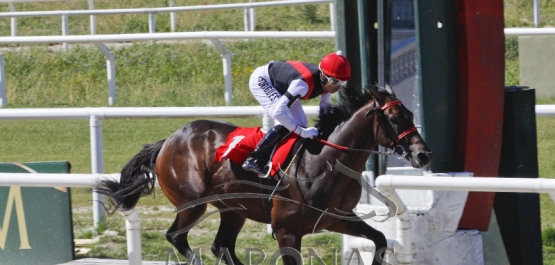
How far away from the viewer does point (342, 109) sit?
5102 millimetres

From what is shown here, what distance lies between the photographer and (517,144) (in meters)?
5.27

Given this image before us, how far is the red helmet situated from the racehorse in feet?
0.53

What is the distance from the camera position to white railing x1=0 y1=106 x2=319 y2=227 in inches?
236

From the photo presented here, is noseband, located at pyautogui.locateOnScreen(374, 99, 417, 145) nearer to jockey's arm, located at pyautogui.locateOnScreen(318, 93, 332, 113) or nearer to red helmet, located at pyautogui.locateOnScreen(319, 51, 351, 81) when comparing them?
red helmet, located at pyautogui.locateOnScreen(319, 51, 351, 81)

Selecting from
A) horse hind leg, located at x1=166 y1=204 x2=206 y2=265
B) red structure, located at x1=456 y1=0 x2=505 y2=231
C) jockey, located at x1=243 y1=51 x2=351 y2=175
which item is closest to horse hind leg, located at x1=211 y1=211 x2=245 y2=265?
horse hind leg, located at x1=166 y1=204 x2=206 y2=265

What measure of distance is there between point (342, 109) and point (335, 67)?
28cm

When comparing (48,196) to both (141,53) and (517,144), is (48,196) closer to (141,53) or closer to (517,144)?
(517,144)

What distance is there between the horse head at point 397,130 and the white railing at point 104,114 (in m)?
1.06

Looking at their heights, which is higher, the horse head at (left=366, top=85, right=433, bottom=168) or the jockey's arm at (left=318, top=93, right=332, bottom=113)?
the jockey's arm at (left=318, top=93, right=332, bottom=113)

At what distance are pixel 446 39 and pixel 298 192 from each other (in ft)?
3.82

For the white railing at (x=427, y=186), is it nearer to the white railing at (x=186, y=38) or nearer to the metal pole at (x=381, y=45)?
the metal pole at (x=381, y=45)

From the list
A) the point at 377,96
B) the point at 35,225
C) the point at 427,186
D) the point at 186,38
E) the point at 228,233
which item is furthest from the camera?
the point at 186,38

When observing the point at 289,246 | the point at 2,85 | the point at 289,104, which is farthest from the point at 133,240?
the point at 2,85

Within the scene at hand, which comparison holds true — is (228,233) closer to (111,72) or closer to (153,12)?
(111,72)
